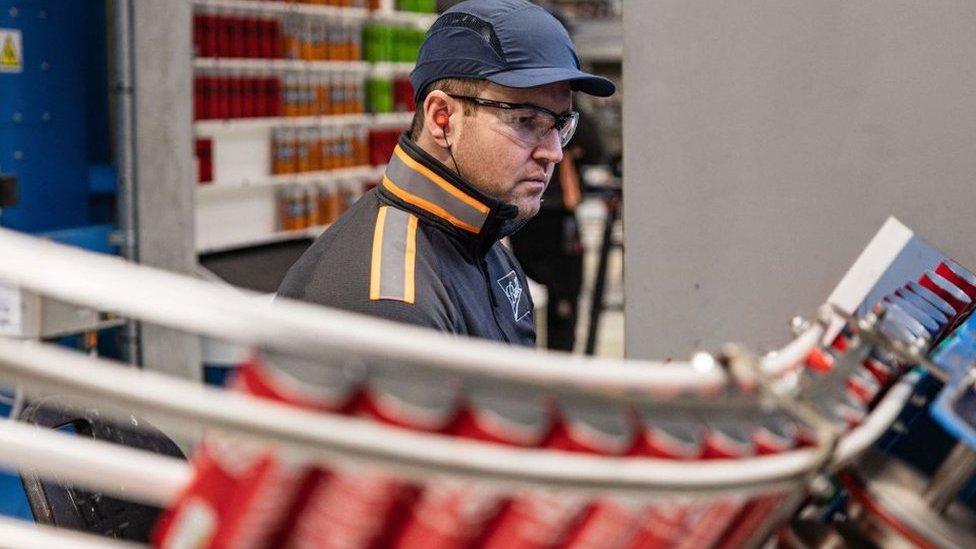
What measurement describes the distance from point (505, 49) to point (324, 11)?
5.18 m

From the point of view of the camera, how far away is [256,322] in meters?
0.59

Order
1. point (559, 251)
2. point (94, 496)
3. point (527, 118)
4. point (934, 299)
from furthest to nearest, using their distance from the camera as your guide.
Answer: point (559, 251) < point (527, 118) < point (94, 496) < point (934, 299)

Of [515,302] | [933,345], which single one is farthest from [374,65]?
[933,345]

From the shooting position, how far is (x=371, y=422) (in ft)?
2.14

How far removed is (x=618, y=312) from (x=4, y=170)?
6237 mm

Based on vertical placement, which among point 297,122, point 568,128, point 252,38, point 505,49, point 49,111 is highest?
point 505,49

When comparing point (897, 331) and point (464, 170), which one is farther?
point (464, 170)

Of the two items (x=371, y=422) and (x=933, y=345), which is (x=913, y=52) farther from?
(x=371, y=422)

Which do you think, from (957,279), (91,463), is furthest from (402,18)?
(91,463)

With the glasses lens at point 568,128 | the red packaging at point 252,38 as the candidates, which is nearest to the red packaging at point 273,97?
the red packaging at point 252,38

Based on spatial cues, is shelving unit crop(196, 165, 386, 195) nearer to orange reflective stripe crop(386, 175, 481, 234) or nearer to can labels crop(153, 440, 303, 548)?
orange reflective stripe crop(386, 175, 481, 234)

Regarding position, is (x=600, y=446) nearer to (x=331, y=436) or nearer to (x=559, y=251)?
(x=331, y=436)

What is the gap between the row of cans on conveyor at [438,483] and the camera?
2.15 feet

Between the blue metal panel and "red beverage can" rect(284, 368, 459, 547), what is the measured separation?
4056mm
